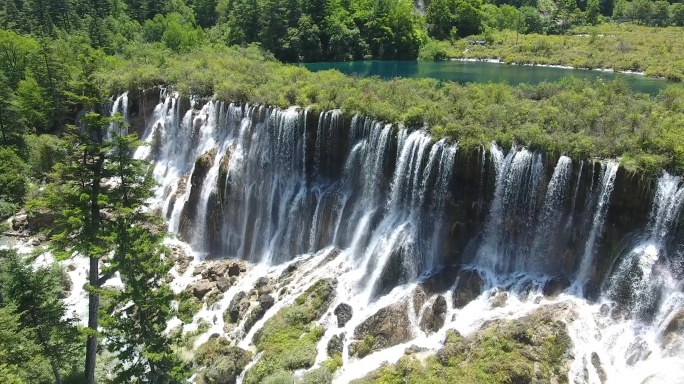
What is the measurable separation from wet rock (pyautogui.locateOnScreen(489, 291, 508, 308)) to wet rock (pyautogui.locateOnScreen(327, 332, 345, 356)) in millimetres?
7287

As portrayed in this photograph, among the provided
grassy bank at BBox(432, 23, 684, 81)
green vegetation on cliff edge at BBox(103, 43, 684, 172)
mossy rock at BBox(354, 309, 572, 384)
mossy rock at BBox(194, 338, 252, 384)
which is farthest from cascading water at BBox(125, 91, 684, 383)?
grassy bank at BBox(432, 23, 684, 81)

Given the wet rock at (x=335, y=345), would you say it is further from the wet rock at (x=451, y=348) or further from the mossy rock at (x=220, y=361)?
the wet rock at (x=451, y=348)

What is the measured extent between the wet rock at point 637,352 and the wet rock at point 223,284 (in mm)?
20447

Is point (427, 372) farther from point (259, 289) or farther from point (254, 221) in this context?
point (254, 221)

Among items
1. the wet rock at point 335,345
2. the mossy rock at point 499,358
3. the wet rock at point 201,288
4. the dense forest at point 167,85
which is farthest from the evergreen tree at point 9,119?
the mossy rock at point 499,358

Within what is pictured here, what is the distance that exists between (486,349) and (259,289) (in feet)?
43.1

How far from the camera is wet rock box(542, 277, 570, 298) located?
22922 millimetres

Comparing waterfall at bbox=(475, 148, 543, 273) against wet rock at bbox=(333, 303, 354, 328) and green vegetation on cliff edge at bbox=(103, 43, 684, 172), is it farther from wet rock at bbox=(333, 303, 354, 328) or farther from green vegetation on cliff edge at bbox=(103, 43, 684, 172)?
wet rock at bbox=(333, 303, 354, 328)

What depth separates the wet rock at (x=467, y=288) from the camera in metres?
Answer: 24.0

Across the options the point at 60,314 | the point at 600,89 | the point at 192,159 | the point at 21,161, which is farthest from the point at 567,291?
the point at 21,161

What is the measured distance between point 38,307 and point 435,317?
16.7 meters

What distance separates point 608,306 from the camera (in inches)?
854

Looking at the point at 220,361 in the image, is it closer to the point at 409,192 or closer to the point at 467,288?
the point at 467,288

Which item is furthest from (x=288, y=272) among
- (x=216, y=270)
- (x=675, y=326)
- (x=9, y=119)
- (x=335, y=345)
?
(x=9, y=119)
